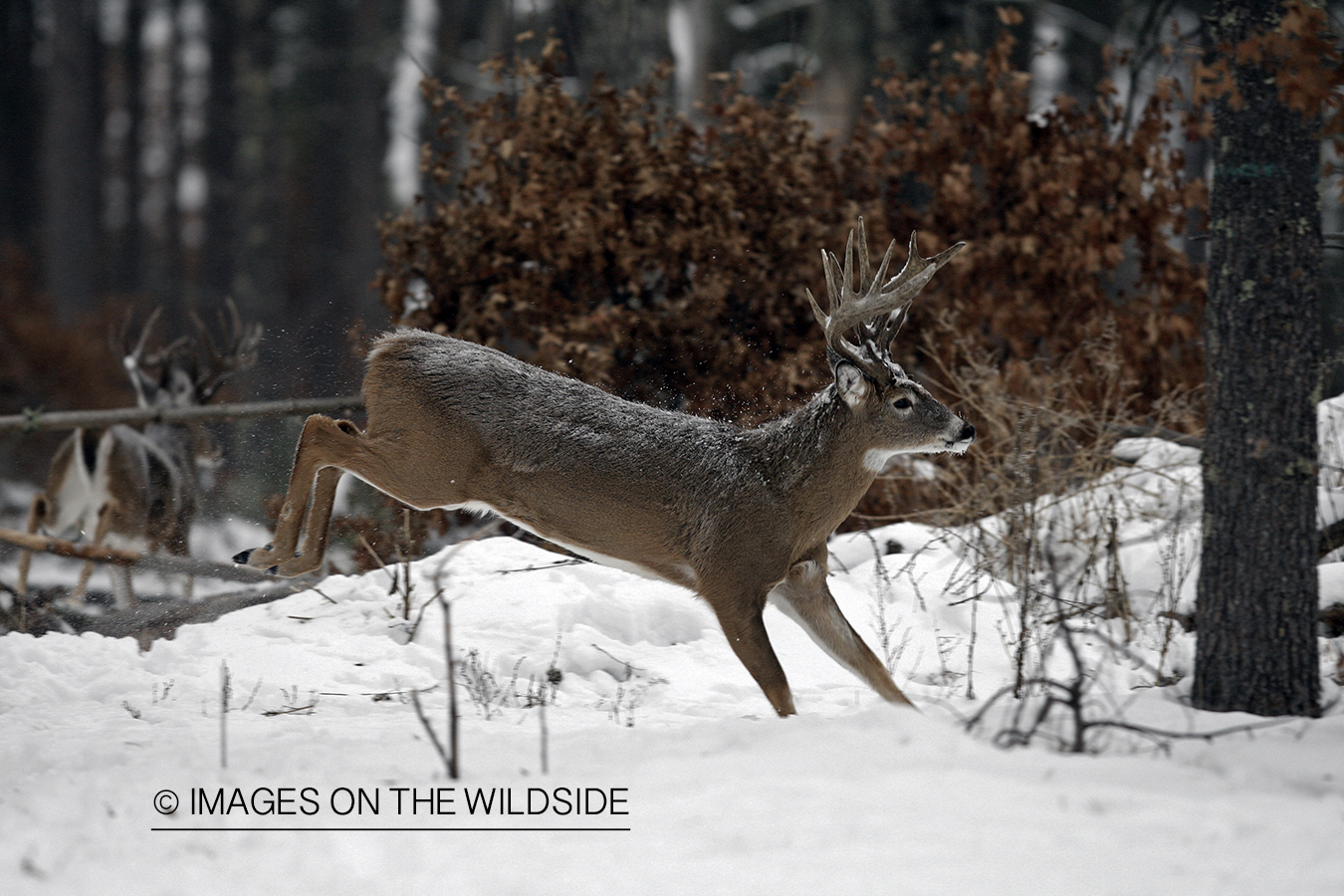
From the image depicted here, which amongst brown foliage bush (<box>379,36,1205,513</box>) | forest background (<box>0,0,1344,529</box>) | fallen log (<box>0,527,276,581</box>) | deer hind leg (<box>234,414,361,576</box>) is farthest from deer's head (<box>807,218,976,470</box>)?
fallen log (<box>0,527,276,581</box>)

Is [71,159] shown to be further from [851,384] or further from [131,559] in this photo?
[851,384]

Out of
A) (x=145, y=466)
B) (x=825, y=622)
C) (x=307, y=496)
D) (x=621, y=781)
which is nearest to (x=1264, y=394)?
(x=825, y=622)

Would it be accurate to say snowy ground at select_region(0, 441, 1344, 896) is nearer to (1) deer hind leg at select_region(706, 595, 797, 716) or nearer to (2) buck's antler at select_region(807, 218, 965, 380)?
(1) deer hind leg at select_region(706, 595, 797, 716)

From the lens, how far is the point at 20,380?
16.4 meters

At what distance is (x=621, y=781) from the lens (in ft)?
12.1

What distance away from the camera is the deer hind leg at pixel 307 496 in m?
5.61

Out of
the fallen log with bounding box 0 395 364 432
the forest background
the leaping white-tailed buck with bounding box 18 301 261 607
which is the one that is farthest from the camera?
the leaping white-tailed buck with bounding box 18 301 261 607

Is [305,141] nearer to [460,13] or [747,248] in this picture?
[460,13]

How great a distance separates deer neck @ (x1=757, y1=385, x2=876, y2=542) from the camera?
5176mm

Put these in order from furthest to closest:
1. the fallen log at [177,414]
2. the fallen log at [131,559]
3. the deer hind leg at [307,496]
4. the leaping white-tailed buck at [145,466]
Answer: the leaping white-tailed buck at [145,466] < the fallen log at [177,414] < the fallen log at [131,559] < the deer hind leg at [307,496]

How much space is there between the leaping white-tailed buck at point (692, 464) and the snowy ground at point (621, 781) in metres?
0.60

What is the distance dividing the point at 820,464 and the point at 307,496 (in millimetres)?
2330

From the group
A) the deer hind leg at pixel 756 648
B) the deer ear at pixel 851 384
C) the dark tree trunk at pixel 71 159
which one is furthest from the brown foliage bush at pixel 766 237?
the dark tree trunk at pixel 71 159

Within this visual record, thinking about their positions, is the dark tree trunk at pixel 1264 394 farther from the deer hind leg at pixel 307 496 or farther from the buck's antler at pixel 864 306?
the deer hind leg at pixel 307 496
